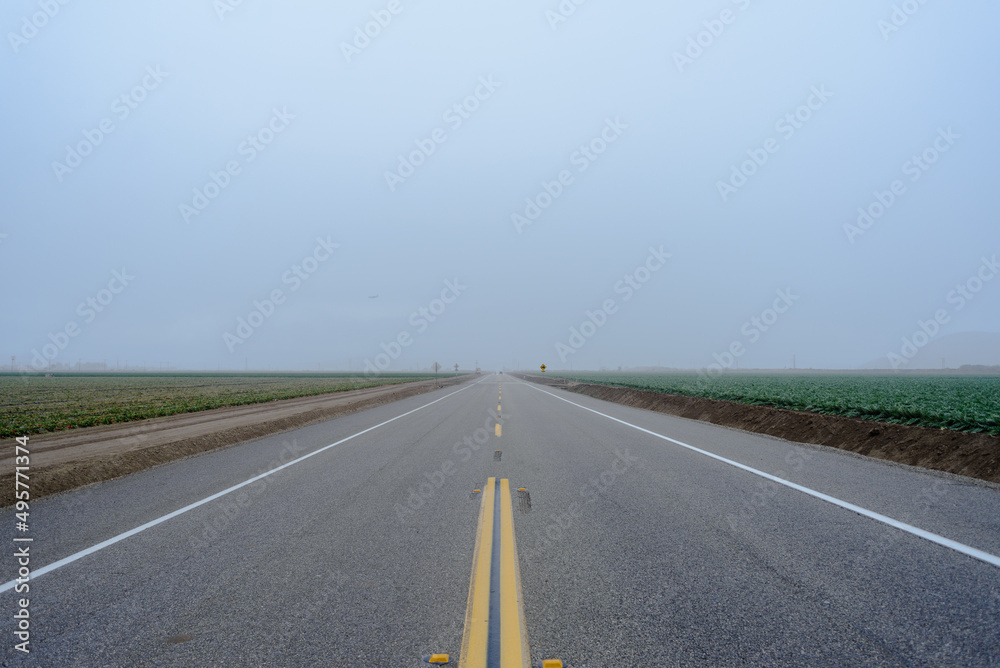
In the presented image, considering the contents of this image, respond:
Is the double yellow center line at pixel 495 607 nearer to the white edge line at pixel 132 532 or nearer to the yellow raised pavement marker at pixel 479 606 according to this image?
the yellow raised pavement marker at pixel 479 606

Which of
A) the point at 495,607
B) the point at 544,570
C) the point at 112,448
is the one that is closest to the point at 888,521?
the point at 544,570

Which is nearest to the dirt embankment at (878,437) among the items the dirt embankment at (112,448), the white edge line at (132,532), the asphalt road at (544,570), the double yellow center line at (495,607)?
the asphalt road at (544,570)

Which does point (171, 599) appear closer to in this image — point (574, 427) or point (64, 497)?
point (64, 497)

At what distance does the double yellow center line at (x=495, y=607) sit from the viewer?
2.80 meters

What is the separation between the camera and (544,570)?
403 cm

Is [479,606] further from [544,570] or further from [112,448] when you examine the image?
[112,448]

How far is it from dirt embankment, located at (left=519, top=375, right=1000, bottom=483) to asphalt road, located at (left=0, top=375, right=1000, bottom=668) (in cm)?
106

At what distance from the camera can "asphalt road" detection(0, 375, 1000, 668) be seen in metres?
2.93

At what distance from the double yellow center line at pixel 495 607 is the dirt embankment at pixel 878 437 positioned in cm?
775

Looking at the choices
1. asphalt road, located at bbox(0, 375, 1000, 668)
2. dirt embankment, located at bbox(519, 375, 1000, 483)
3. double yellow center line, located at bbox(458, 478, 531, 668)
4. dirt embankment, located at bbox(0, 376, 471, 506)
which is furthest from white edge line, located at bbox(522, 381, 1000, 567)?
dirt embankment, located at bbox(0, 376, 471, 506)

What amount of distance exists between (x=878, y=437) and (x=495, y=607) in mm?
10736

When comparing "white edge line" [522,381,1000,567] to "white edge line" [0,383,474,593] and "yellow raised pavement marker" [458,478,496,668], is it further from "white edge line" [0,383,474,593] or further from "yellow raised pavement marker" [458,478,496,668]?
"white edge line" [0,383,474,593]

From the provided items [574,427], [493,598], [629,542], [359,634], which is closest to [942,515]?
[629,542]

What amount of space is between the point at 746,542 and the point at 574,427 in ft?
31.9
